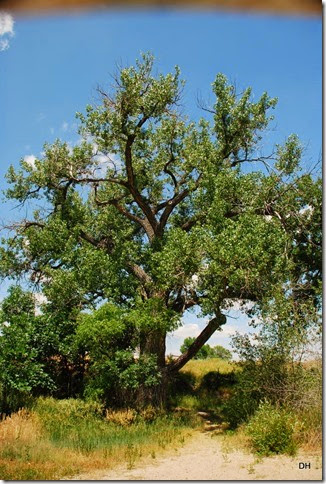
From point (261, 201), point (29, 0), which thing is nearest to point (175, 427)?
point (261, 201)

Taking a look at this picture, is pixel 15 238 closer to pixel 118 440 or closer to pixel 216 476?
pixel 118 440

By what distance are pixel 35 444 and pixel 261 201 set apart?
814 centimetres

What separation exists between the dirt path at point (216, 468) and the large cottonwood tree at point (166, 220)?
3.64m

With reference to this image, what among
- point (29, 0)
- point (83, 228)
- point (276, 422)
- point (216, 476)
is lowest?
point (216, 476)

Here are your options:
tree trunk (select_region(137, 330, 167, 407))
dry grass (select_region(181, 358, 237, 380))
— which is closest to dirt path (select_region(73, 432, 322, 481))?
tree trunk (select_region(137, 330, 167, 407))

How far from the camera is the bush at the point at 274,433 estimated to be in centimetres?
941

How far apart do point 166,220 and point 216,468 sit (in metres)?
8.18

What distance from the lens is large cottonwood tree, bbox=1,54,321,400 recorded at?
12.3m

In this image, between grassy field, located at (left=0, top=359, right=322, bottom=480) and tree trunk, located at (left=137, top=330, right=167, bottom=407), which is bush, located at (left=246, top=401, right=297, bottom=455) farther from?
tree trunk, located at (left=137, top=330, right=167, bottom=407)

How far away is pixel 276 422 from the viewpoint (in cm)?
978

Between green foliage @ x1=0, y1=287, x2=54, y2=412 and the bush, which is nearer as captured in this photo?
the bush

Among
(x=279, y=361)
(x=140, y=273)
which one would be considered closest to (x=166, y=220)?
(x=140, y=273)

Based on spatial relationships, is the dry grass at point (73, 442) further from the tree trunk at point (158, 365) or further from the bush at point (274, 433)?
the bush at point (274, 433)

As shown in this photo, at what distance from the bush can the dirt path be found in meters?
0.27
